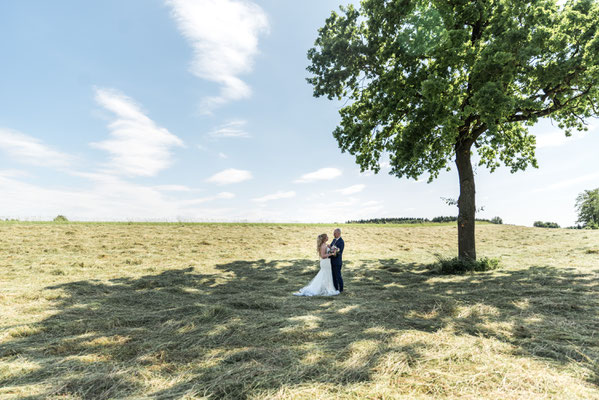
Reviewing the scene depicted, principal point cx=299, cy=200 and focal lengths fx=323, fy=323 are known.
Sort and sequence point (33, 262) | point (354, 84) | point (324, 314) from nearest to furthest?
point (324, 314), point (33, 262), point (354, 84)

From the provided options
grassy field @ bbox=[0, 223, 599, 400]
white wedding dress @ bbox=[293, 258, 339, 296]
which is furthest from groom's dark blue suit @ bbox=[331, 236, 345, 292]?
grassy field @ bbox=[0, 223, 599, 400]

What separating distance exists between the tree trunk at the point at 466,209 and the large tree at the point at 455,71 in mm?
48

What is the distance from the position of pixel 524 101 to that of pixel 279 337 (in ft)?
43.4

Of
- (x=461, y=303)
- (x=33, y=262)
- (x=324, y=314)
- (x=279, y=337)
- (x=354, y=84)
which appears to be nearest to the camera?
(x=279, y=337)

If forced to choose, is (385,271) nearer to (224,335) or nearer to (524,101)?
(524,101)

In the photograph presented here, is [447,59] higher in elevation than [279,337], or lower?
higher

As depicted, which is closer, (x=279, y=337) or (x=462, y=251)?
(x=279, y=337)

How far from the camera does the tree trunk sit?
15.7 m

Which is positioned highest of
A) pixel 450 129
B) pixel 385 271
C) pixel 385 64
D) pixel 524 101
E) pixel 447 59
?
pixel 385 64

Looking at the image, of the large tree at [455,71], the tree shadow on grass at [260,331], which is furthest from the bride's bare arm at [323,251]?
the large tree at [455,71]

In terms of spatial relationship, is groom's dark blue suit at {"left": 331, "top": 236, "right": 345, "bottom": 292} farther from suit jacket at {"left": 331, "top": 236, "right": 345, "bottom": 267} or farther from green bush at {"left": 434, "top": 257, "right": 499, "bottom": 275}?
green bush at {"left": 434, "top": 257, "right": 499, "bottom": 275}

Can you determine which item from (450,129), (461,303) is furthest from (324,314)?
(450,129)

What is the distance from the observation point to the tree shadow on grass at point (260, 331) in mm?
4445

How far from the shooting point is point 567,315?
24.2 ft
